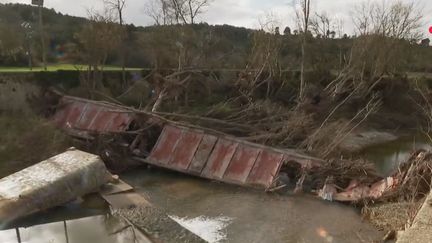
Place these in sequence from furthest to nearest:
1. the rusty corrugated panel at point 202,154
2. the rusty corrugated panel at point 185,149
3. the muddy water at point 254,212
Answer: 1. the rusty corrugated panel at point 185,149
2. the rusty corrugated panel at point 202,154
3. the muddy water at point 254,212

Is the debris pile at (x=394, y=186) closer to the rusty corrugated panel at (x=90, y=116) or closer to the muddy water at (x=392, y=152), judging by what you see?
the muddy water at (x=392, y=152)

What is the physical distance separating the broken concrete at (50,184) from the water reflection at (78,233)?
45 centimetres

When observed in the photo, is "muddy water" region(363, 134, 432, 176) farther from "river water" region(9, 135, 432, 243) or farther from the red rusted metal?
"river water" region(9, 135, 432, 243)

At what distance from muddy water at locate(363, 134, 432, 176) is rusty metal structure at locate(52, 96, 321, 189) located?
17.6ft

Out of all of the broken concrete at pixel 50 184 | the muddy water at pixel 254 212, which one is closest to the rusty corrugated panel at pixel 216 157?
the muddy water at pixel 254 212

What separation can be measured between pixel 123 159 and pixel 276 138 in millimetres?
4755

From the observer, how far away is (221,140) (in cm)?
1280

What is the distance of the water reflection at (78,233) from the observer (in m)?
8.14

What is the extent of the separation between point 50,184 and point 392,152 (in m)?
15.4

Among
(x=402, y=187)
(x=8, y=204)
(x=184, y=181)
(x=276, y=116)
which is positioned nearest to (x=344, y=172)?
(x=402, y=187)

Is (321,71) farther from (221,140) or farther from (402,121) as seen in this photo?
(221,140)

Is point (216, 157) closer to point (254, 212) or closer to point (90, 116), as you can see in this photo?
point (254, 212)

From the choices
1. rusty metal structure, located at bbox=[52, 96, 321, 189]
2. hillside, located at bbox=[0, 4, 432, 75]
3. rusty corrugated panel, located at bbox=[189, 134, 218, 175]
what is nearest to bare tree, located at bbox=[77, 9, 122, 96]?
hillside, located at bbox=[0, 4, 432, 75]

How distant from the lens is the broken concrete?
879 cm
